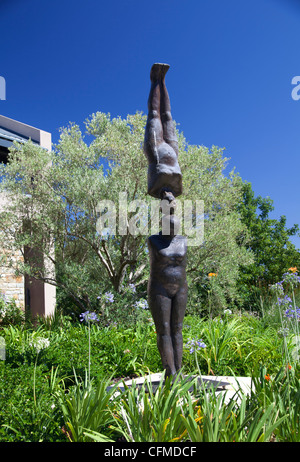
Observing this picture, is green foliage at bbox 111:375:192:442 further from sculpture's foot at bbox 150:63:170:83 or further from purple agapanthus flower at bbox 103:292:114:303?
sculpture's foot at bbox 150:63:170:83

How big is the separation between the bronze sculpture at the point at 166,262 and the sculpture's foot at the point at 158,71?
0.01m

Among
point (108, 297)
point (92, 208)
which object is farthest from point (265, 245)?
point (108, 297)

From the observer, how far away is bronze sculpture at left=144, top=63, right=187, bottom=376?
3.50 metres

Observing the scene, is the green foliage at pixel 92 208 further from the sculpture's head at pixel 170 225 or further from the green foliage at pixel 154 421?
the green foliage at pixel 154 421

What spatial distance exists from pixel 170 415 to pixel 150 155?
2.45 meters

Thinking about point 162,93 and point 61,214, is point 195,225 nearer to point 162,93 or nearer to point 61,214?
point 61,214

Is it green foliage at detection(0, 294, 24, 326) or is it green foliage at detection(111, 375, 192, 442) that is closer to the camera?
green foliage at detection(111, 375, 192, 442)

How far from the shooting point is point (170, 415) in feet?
8.11

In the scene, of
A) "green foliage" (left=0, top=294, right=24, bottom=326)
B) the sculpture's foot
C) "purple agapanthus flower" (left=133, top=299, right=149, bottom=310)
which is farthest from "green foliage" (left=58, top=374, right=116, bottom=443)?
"green foliage" (left=0, top=294, right=24, bottom=326)

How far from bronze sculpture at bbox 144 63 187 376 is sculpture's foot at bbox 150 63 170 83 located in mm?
10

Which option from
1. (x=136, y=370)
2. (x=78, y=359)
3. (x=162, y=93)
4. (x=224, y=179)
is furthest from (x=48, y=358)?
(x=224, y=179)

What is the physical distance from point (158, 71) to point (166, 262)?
208 centimetres

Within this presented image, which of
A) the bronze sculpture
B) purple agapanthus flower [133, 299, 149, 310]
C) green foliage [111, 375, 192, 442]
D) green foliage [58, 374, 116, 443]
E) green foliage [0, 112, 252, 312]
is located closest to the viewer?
green foliage [111, 375, 192, 442]

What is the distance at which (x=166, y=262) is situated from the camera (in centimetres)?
353
